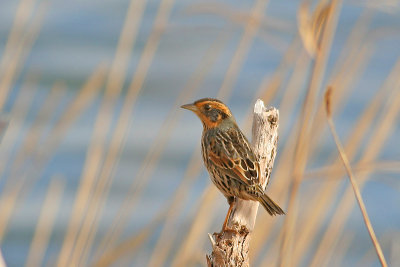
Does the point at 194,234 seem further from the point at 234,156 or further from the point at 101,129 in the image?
the point at 101,129

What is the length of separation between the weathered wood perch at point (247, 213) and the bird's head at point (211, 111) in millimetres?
544

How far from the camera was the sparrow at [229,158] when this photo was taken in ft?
9.51

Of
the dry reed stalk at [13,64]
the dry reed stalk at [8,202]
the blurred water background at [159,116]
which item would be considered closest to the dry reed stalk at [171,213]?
the blurred water background at [159,116]

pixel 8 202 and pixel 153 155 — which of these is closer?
pixel 8 202

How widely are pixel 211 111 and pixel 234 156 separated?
0.30m

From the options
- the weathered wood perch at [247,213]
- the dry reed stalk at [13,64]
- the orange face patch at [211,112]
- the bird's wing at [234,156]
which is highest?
the dry reed stalk at [13,64]

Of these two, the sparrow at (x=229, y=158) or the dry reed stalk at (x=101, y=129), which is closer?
the sparrow at (x=229, y=158)

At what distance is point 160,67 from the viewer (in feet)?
25.2

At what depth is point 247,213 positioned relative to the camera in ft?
8.76

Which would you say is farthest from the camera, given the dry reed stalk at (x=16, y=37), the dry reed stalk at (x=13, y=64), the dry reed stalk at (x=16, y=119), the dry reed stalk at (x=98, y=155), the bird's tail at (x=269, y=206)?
the dry reed stalk at (x=16, y=119)

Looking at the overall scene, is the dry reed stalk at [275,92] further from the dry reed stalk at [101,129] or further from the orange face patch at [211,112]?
the dry reed stalk at [101,129]

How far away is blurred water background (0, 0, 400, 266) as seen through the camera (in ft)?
12.0

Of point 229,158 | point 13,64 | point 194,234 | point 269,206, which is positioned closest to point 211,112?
point 229,158

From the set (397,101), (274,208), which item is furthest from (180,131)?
(274,208)
